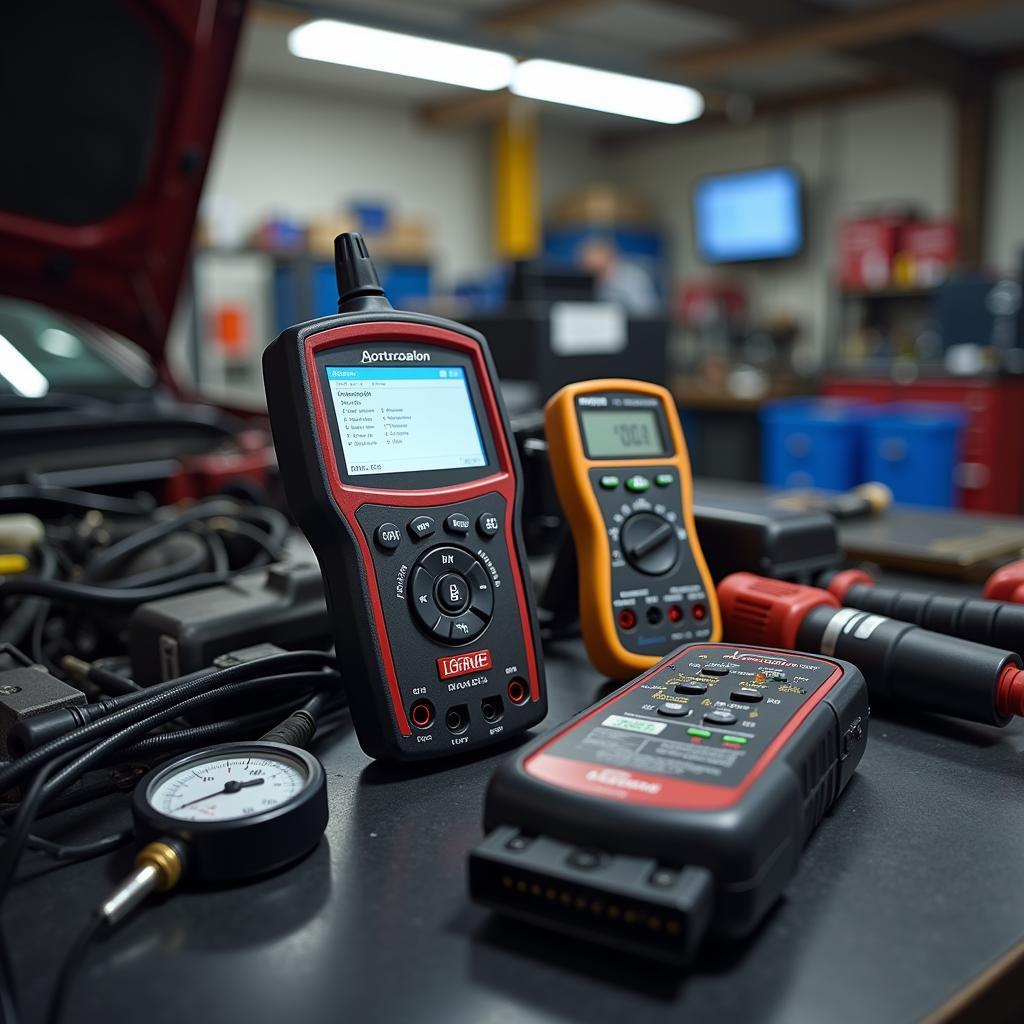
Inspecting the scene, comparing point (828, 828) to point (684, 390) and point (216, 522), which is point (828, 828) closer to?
point (216, 522)

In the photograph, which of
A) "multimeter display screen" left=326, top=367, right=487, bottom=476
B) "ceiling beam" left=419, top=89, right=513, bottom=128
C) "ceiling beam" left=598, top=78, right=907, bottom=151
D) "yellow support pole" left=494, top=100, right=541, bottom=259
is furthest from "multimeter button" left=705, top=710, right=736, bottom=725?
"yellow support pole" left=494, top=100, right=541, bottom=259

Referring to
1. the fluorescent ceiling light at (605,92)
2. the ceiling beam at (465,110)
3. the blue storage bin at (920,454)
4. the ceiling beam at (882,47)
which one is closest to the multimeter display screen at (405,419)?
the fluorescent ceiling light at (605,92)

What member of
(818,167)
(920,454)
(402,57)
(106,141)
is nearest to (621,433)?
(106,141)

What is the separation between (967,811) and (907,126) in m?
6.86

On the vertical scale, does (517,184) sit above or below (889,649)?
above

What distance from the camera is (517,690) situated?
2.06 feet

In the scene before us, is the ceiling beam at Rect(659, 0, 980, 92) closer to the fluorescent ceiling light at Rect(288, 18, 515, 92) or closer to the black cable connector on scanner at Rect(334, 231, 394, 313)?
the fluorescent ceiling light at Rect(288, 18, 515, 92)

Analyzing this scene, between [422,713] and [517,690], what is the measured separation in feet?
0.23

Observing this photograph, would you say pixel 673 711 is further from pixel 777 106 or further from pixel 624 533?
pixel 777 106

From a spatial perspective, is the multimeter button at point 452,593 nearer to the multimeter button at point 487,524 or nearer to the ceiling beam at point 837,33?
the multimeter button at point 487,524

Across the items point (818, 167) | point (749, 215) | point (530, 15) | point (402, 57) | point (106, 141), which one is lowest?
point (106, 141)

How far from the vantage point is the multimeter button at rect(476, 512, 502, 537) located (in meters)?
0.65

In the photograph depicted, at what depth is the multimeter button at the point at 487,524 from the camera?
2.13 ft

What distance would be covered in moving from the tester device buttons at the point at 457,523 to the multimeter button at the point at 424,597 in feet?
0.12
